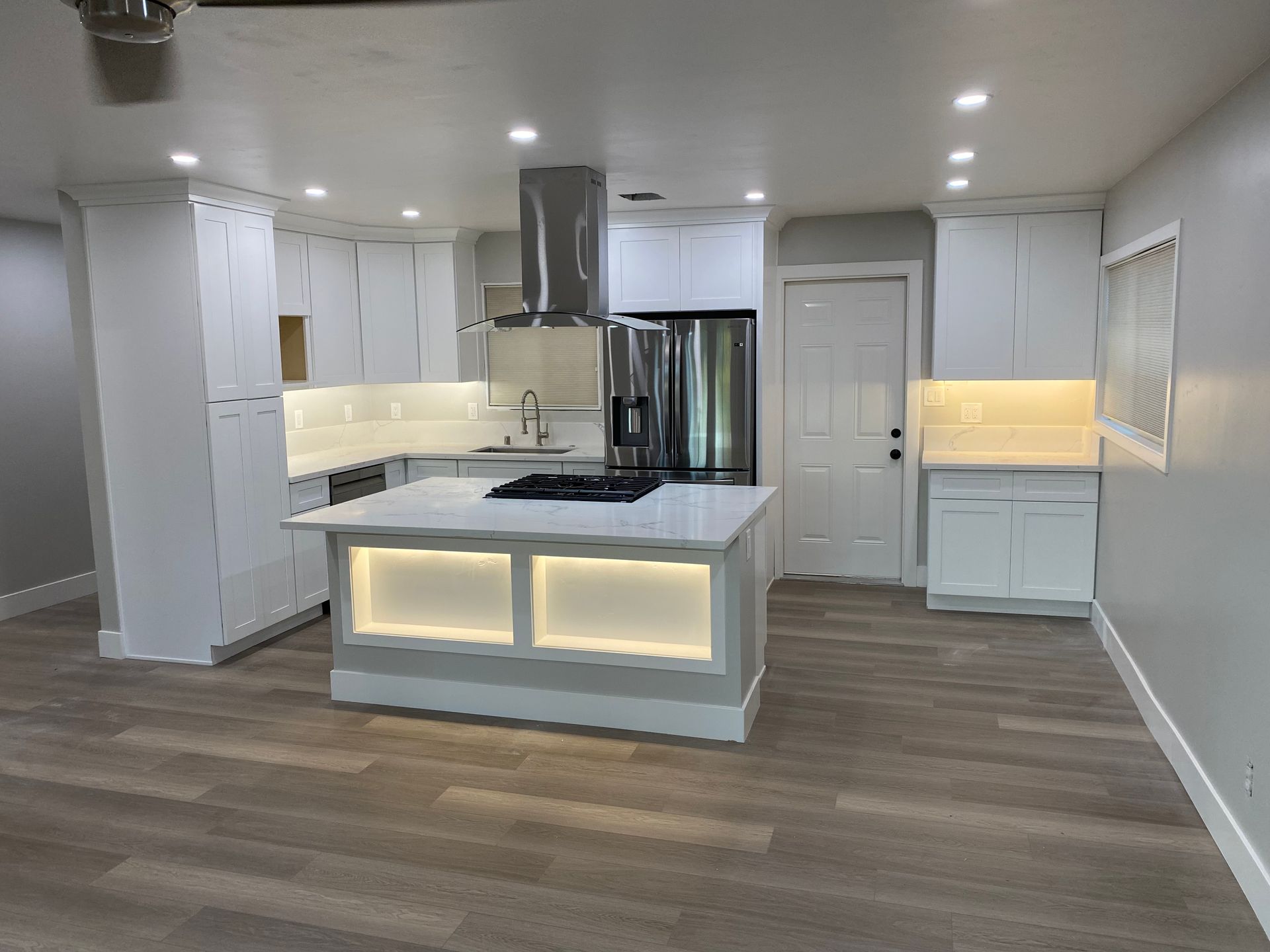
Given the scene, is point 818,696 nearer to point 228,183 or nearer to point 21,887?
point 21,887

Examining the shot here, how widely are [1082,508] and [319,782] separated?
162 inches

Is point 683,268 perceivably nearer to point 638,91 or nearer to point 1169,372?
point 638,91

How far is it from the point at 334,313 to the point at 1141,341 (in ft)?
15.1

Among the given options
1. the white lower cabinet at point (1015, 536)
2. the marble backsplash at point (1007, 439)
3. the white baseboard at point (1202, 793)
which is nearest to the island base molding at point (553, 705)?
the white baseboard at point (1202, 793)

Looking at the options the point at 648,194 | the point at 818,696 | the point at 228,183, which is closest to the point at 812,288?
the point at 648,194

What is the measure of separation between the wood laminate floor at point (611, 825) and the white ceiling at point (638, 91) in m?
2.37

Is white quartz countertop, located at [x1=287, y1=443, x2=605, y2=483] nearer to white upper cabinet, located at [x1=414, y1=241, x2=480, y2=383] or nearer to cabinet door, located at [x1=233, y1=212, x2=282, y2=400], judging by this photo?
white upper cabinet, located at [x1=414, y1=241, x2=480, y2=383]

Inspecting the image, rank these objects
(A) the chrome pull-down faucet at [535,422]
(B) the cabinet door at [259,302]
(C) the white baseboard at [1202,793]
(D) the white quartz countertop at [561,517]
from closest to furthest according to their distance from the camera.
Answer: (C) the white baseboard at [1202,793] < (D) the white quartz countertop at [561,517] < (B) the cabinet door at [259,302] < (A) the chrome pull-down faucet at [535,422]

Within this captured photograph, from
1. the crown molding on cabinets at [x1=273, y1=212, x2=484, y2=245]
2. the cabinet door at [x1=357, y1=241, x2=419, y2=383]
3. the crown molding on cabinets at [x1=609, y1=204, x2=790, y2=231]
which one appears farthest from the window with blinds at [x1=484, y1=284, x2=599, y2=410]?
the crown molding on cabinets at [x1=609, y1=204, x2=790, y2=231]

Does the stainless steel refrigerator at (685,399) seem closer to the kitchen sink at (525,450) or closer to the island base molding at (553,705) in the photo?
the kitchen sink at (525,450)

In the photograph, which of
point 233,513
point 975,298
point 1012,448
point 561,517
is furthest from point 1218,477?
point 233,513

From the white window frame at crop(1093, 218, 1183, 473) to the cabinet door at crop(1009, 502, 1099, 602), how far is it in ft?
1.61

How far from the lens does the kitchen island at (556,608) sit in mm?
3592

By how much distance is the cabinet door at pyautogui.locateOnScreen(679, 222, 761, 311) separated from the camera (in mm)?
5520
